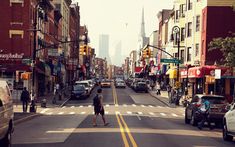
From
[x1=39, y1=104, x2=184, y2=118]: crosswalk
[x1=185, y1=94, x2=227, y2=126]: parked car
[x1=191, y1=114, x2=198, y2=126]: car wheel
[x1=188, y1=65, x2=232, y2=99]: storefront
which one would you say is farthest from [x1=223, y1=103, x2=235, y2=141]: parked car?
[x1=188, y1=65, x2=232, y2=99]: storefront

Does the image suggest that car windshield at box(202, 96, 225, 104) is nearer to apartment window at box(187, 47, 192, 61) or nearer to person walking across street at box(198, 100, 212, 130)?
person walking across street at box(198, 100, 212, 130)

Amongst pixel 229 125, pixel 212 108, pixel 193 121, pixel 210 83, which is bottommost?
pixel 193 121

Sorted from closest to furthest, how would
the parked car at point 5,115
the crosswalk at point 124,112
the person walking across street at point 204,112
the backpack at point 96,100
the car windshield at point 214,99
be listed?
the parked car at point 5,115 < the backpack at point 96,100 < the person walking across street at point 204,112 < the car windshield at point 214,99 < the crosswalk at point 124,112

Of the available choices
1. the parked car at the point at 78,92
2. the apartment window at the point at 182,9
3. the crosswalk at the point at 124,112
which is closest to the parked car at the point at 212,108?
the crosswalk at the point at 124,112

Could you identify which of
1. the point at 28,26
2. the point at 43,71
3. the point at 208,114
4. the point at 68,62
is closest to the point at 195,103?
the point at 208,114

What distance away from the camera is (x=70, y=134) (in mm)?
23234

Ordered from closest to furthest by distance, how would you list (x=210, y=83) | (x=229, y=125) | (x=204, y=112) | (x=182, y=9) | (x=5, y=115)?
(x=5, y=115), (x=229, y=125), (x=204, y=112), (x=210, y=83), (x=182, y=9)

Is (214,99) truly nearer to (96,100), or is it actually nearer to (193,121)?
(193,121)

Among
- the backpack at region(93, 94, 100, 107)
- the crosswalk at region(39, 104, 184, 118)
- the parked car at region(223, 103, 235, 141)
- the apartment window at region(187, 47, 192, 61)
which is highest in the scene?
the apartment window at region(187, 47, 192, 61)

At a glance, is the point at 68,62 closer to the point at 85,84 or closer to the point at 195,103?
the point at 85,84

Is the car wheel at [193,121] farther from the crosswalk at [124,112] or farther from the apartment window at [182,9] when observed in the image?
the apartment window at [182,9]

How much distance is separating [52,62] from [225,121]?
5833 cm

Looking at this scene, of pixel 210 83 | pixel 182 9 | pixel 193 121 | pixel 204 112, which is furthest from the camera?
pixel 182 9

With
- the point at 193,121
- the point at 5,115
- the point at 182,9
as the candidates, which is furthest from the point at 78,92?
the point at 5,115
